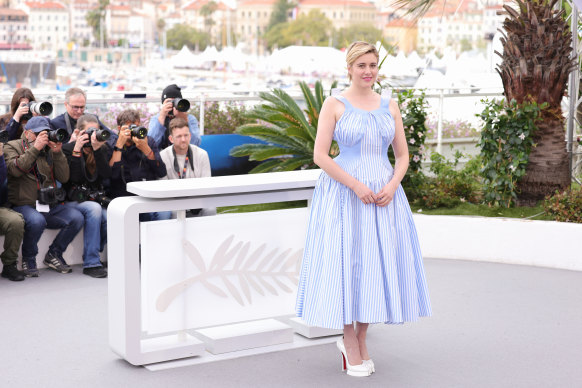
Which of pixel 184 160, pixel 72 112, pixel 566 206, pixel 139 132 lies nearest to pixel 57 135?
pixel 139 132

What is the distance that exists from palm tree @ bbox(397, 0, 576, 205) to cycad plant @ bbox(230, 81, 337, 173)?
207 cm

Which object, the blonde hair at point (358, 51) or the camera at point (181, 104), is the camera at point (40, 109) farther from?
the blonde hair at point (358, 51)

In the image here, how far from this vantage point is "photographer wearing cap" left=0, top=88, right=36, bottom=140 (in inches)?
283

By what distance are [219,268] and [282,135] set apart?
15.2ft

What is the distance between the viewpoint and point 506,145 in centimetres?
→ 812

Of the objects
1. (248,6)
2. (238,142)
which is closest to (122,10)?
(248,6)

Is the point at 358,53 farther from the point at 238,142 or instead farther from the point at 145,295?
the point at 238,142

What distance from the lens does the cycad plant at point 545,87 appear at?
26.9 ft

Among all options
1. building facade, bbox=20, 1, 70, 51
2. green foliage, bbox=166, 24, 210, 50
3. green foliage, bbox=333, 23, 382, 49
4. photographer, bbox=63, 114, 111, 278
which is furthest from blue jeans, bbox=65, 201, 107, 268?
building facade, bbox=20, 1, 70, 51

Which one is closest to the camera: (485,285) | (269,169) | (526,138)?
(485,285)

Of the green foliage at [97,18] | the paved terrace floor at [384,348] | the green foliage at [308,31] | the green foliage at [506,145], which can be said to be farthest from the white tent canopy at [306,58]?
the green foliage at [97,18]

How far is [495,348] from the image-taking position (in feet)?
16.8

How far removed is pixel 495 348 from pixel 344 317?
Answer: 3.90 ft

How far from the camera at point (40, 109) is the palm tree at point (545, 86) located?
13.9 feet
